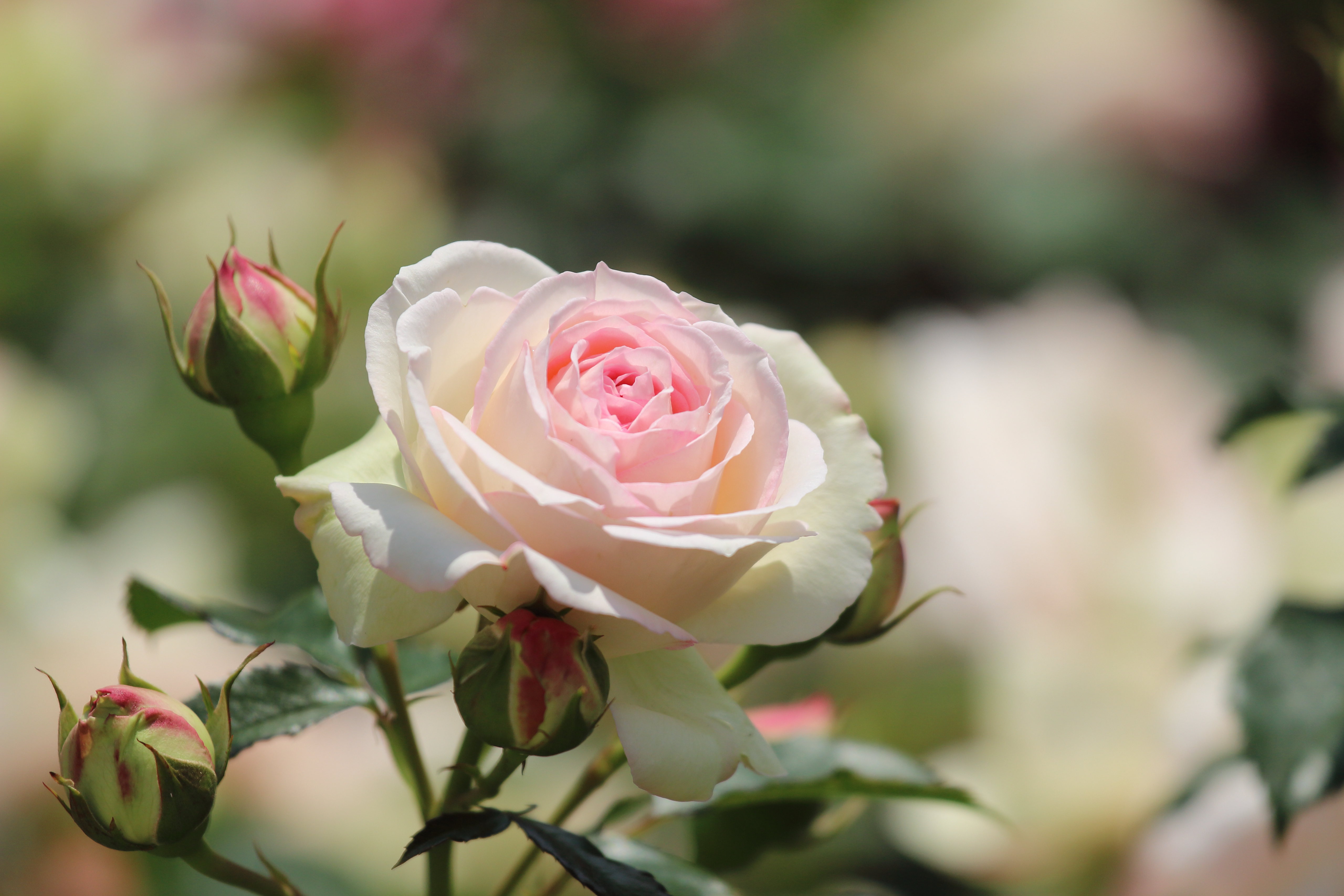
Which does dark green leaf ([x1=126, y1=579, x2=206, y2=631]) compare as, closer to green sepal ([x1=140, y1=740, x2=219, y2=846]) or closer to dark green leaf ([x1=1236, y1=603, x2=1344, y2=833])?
green sepal ([x1=140, y1=740, x2=219, y2=846])

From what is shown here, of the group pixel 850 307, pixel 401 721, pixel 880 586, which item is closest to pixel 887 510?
pixel 880 586

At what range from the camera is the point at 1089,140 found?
141 centimetres

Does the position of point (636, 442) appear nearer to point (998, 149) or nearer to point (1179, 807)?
point (1179, 807)

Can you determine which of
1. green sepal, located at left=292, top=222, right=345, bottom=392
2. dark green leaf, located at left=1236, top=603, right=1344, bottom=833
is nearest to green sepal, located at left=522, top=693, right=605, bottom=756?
green sepal, located at left=292, top=222, right=345, bottom=392

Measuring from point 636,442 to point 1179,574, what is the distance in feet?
1.67

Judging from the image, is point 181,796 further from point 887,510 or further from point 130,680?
point 887,510

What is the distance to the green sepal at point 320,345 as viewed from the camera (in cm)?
26

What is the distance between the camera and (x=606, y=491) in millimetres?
202

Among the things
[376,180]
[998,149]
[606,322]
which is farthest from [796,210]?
[606,322]

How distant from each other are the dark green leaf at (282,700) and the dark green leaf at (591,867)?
5 cm

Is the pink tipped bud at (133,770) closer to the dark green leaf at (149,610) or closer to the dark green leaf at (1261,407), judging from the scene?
the dark green leaf at (149,610)

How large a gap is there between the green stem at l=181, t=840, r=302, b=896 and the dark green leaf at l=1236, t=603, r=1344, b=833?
10.4 inches

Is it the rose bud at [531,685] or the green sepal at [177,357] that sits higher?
the green sepal at [177,357]

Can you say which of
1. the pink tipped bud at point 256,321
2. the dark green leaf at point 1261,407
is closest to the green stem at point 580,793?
the pink tipped bud at point 256,321
